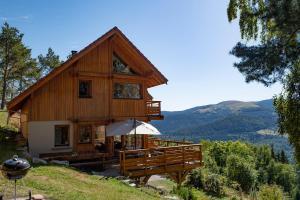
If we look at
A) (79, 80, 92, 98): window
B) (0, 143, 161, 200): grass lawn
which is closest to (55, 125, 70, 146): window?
(79, 80, 92, 98): window

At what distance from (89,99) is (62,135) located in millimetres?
3068

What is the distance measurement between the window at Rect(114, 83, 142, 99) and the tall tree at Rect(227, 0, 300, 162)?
1526cm

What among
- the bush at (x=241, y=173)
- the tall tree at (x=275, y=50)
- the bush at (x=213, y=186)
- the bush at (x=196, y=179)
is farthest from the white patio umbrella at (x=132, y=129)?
the bush at (x=241, y=173)

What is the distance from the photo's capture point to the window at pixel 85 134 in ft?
79.4

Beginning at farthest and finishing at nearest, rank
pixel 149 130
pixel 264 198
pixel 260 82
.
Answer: pixel 264 198 < pixel 149 130 < pixel 260 82

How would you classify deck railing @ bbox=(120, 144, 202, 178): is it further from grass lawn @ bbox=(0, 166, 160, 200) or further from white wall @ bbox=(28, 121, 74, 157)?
white wall @ bbox=(28, 121, 74, 157)

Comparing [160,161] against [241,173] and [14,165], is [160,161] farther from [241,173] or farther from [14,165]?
[241,173]

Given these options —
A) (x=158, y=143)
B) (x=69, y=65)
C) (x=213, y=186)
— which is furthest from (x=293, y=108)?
(x=158, y=143)

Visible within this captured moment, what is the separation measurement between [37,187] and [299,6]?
34.1 ft

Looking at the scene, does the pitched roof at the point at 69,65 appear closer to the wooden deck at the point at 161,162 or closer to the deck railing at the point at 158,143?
the deck railing at the point at 158,143

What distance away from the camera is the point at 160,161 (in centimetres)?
2039

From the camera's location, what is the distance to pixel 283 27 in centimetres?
1022

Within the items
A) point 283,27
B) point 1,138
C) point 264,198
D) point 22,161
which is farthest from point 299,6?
point 264,198

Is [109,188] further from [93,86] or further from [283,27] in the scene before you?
[93,86]
